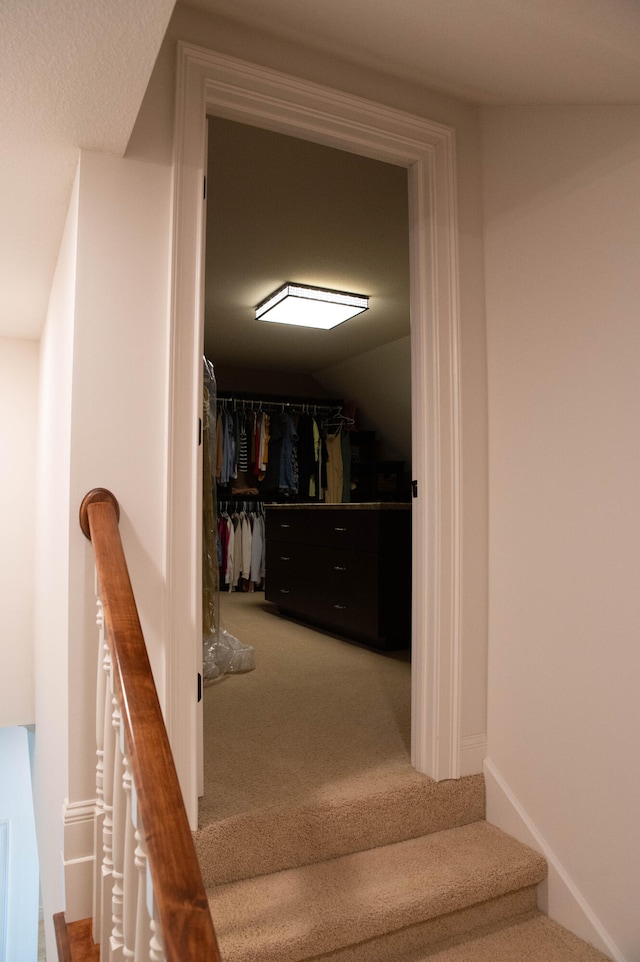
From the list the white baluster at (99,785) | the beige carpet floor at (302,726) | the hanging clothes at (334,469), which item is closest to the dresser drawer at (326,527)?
the beige carpet floor at (302,726)

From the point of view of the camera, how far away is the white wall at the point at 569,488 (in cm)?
171

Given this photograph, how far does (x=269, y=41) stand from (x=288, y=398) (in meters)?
4.99

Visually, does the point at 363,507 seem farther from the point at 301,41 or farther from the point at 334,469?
the point at 334,469

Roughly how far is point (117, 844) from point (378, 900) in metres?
0.82

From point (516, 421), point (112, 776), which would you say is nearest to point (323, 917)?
point (112, 776)

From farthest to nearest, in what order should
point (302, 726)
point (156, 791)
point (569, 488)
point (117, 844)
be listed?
1. point (302, 726)
2. point (569, 488)
3. point (117, 844)
4. point (156, 791)

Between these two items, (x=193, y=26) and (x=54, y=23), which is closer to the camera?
(x=54, y=23)

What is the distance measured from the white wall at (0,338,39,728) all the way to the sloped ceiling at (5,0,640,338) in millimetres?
1961

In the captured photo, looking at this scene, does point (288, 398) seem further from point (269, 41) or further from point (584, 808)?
point (584, 808)

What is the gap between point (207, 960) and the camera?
750mm

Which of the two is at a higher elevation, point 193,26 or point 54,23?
point 193,26

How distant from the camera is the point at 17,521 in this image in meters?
4.06

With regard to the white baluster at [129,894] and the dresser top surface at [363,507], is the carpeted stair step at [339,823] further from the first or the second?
the dresser top surface at [363,507]

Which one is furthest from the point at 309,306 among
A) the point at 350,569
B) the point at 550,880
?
the point at 550,880
